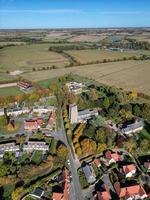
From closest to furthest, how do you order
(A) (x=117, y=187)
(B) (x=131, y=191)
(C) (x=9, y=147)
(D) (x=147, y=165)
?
(B) (x=131, y=191)
(A) (x=117, y=187)
(D) (x=147, y=165)
(C) (x=9, y=147)

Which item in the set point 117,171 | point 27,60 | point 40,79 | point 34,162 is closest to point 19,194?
point 34,162

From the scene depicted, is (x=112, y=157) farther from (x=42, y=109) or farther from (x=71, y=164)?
(x=42, y=109)

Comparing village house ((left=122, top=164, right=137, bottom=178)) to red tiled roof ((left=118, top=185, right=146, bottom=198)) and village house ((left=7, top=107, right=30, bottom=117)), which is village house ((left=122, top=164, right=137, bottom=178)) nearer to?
red tiled roof ((left=118, top=185, right=146, bottom=198))

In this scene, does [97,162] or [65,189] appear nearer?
[65,189]

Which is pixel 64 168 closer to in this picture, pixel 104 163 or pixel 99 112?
pixel 104 163

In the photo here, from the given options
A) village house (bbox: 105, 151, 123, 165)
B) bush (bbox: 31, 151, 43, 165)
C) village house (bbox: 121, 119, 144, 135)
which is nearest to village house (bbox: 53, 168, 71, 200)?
bush (bbox: 31, 151, 43, 165)

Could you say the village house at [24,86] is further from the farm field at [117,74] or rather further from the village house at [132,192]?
the village house at [132,192]

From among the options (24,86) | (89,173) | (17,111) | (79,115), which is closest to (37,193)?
(89,173)
